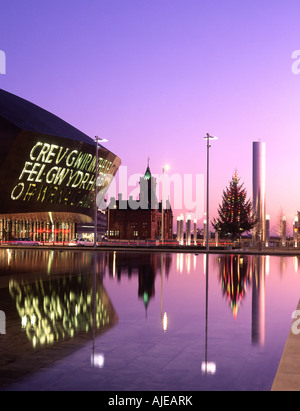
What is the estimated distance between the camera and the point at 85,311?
1242cm

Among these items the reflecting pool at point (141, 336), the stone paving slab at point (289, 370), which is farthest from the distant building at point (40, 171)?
the stone paving slab at point (289, 370)

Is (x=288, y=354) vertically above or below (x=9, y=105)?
below

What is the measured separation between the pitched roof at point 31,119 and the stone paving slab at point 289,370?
204 ft

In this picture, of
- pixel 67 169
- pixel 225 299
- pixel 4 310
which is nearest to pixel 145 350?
pixel 4 310

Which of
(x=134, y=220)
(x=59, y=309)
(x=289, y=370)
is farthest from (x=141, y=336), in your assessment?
(x=134, y=220)

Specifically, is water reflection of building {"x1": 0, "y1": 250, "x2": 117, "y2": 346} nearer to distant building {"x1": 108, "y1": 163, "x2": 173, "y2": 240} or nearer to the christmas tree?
the christmas tree

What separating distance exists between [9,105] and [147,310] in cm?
6639

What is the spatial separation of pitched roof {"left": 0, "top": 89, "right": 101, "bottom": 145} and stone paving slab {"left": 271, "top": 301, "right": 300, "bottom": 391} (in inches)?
2450

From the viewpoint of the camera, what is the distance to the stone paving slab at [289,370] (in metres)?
5.95

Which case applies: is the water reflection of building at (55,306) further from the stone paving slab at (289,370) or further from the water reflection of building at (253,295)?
the stone paving slab at (289,370)

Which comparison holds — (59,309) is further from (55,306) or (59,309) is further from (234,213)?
(234,213)

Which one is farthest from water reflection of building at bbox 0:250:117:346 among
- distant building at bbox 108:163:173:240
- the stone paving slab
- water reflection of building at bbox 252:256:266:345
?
distant building at bbox 108:163:173:240
